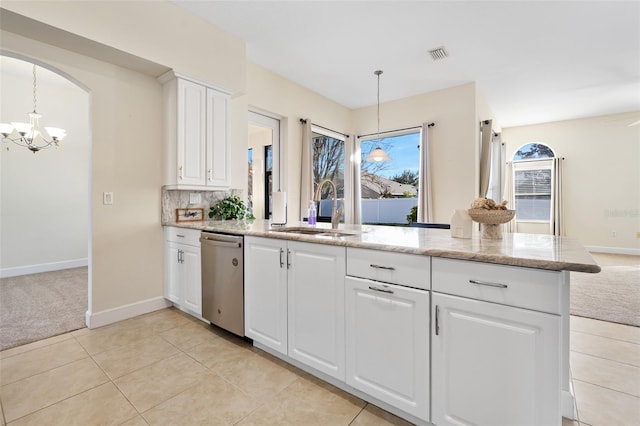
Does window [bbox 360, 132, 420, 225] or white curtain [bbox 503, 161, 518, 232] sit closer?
window [bbox 360, 132, 420, 225]

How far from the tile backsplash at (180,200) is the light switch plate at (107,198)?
46 centimetres

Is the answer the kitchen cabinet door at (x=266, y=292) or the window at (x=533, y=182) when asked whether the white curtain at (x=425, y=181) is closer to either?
the kitchen cabinet door at (x=266, y=292)

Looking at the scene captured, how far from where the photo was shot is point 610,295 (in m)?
3.45

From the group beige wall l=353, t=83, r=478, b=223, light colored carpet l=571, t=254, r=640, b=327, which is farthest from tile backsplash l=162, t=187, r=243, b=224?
light colored carpet l=571, t=254, r=640, b=327

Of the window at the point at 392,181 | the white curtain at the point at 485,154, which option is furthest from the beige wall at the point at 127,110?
the white curtain at the point at 485,154

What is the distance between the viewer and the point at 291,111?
4.48 metres

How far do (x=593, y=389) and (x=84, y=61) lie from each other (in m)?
4.46

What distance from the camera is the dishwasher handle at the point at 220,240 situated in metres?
2.19

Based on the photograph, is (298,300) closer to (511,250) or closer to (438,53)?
(511,250)

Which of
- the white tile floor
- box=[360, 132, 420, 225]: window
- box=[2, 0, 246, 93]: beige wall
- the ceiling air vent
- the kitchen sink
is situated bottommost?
the white tile floor

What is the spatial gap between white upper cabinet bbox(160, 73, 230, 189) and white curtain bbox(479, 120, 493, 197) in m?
4.07

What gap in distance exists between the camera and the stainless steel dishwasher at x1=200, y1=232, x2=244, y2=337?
2.19 metres

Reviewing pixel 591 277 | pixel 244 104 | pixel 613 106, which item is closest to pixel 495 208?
pixel 244 104

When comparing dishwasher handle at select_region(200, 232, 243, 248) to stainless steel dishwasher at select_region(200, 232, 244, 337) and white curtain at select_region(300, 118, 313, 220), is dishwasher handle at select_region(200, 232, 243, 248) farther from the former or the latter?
white curtain at select_region(300, 118, 313, 220)
